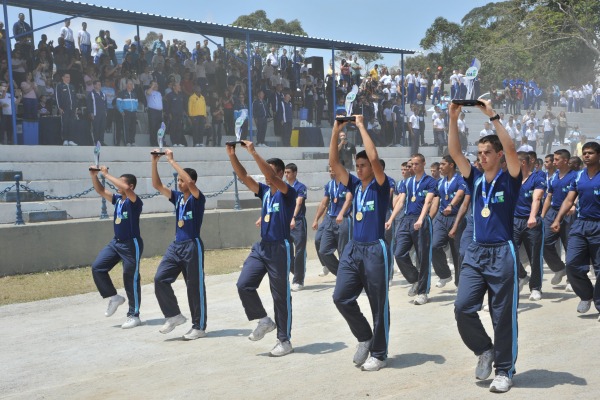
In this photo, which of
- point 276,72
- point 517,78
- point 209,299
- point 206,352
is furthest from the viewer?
point 517,78

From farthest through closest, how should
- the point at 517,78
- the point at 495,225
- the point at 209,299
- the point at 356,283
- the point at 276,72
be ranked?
the point at 517,78 → the point at 276,72 → the point at 209,299 → the point at 356,283 → the point at 495,225

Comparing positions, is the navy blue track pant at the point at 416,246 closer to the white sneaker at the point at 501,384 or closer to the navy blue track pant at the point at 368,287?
the navy blue track pant at the point at 368,287

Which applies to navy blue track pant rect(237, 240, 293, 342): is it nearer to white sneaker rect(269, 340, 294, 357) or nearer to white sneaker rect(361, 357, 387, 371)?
white sneaker rect(269, 340, 294, 357)

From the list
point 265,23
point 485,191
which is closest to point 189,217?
point 485,191

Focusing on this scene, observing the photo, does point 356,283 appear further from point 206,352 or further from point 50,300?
point 50,300

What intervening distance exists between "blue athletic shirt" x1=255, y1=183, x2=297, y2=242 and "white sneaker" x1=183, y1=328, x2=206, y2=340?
4.97ft

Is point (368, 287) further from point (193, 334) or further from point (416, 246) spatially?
point (416, 246)

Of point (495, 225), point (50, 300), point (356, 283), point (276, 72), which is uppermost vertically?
point (276, 72)

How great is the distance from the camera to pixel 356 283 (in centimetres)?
725

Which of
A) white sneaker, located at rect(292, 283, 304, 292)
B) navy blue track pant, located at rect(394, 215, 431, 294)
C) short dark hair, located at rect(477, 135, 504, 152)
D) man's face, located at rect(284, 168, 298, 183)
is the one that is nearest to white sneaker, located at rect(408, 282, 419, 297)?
navy blue track pant, located at rect(394, 215, 431, 294)

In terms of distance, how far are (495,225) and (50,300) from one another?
303 inches

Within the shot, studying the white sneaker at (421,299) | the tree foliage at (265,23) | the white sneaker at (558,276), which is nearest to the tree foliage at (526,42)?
the tree foliage at (265,23)

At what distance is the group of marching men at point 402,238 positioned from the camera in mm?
6504

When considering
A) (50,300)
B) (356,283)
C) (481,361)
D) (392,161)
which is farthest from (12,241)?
(392,161)
